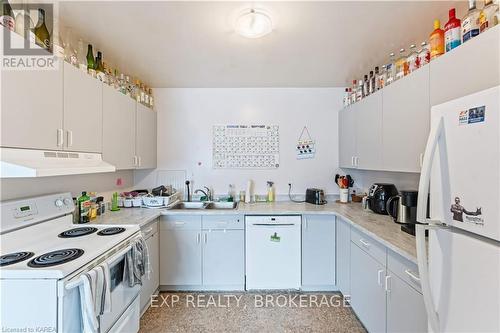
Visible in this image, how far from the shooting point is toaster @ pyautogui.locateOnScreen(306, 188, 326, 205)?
109 inches

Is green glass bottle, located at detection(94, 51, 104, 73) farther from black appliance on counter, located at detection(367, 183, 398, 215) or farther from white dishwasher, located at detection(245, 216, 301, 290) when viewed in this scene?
black appliance on counter, located at detection(367, 183, 398, 215)

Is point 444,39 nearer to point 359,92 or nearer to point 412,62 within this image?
point 412,62

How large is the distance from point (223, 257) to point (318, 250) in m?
1.01

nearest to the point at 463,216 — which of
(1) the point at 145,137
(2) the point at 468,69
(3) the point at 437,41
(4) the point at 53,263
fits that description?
(2) the point at 468,69

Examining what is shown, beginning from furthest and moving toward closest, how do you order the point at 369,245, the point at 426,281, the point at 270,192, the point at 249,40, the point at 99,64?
the point at 270,192, the point at 99,64, the point at 249,40, the point at 369,245, the point at 426,281

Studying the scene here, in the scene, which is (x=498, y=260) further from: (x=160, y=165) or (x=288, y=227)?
(x=160, y=165)

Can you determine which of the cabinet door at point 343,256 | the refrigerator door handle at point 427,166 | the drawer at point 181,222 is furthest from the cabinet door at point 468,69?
the drawer at point 181,222

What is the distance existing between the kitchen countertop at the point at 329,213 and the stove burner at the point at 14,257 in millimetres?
685

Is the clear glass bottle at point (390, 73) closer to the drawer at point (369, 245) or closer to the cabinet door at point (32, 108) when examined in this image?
the drawer at point (369, 245)

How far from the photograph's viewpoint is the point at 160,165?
3055mm

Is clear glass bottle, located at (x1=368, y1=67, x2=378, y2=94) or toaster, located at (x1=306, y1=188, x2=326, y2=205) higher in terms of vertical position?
clear glass bottle, located at (x1=368, y1=67, x2=378, y2=94)

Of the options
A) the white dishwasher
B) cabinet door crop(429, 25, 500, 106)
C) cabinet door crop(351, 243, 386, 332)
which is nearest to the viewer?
cabinet door crop(429, 25, 500, 106)

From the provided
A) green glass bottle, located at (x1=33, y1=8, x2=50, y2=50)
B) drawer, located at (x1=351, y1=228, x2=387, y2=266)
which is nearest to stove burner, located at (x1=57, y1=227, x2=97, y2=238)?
green glass bottle, located at (x1=33, y1=8, x2=50, y2=50)

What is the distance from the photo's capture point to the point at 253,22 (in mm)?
1531
